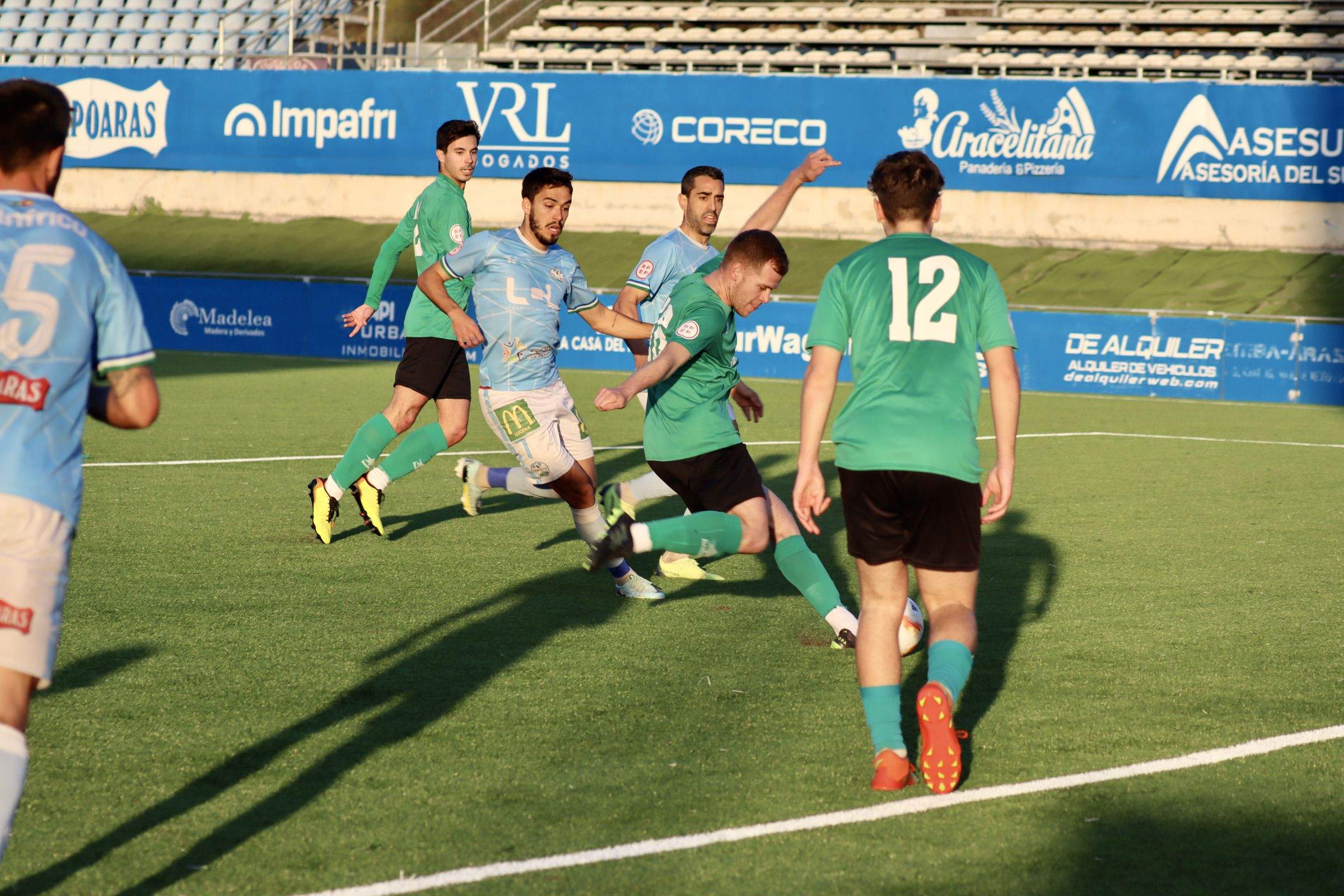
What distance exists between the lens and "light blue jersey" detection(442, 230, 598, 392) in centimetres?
684

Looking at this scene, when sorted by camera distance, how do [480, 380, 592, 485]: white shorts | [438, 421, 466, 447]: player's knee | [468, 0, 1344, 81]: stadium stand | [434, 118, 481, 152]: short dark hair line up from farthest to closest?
[468, 0, 1344, 81]: stadium stand, [438, 421, 466, 447]: player's knee, [434, 118, 481, 152]: short dark hair, [480, 380, 592, 485]: white shorts

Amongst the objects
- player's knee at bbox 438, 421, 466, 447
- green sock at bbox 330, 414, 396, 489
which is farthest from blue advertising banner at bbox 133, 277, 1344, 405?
green sock at bbox 330, 414, 396, 489

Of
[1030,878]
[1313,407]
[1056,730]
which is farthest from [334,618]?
[1313,407]

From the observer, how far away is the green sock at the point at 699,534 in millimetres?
5492

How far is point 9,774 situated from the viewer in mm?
2830

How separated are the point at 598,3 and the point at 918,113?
9950 mm

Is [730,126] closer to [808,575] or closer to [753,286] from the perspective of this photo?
[753,286]

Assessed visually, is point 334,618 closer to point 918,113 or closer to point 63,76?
point 918,113

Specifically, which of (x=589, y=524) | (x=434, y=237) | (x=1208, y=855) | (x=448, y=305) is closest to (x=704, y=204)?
(x=448, y=305)

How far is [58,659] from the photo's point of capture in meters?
5.41

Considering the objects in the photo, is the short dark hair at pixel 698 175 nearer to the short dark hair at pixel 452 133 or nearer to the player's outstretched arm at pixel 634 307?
the player's outstretched arm at pixel 634 307

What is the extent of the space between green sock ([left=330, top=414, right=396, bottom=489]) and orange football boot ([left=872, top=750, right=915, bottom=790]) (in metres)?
4.60

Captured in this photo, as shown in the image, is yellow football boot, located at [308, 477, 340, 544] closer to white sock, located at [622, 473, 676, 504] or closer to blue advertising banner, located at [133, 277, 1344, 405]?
white sock, located at [622, 473, 676, 504]

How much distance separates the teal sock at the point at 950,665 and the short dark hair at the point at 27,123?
2659mm
